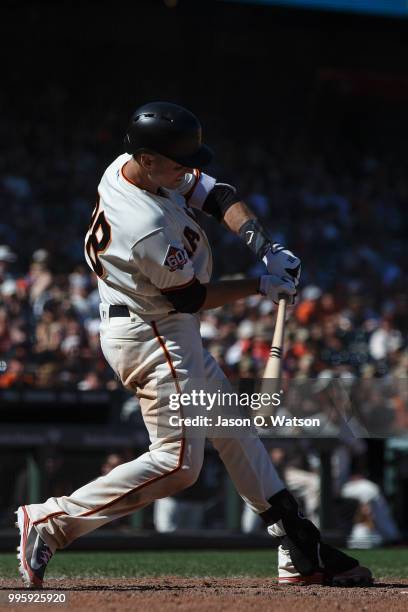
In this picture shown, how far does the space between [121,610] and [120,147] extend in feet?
36.4

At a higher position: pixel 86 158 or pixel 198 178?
pixel 86 158

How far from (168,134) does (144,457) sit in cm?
103

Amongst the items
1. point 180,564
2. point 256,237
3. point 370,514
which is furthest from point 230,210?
point 370,514

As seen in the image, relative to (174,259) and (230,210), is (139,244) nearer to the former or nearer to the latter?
(174,259)

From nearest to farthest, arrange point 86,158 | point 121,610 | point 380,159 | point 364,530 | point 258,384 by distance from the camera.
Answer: point 121,610 → point 258,384 → point 364,530 → point 86,158 → point 380,159

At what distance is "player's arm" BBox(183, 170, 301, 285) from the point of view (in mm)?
3779

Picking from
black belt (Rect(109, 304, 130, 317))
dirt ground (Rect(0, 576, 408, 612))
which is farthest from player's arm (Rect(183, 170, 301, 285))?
dirt ground (Rect(0, 576, 408, 612))

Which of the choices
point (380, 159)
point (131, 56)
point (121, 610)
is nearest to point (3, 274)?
point (121, 610)

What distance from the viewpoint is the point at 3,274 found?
28.4ft

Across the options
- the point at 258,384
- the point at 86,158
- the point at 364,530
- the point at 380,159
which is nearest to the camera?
the point at 258,384

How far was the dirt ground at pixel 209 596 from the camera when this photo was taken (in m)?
3.08

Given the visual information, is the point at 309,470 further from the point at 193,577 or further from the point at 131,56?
the point at 131,56

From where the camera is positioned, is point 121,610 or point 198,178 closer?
point 121,610

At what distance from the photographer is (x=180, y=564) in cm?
514
